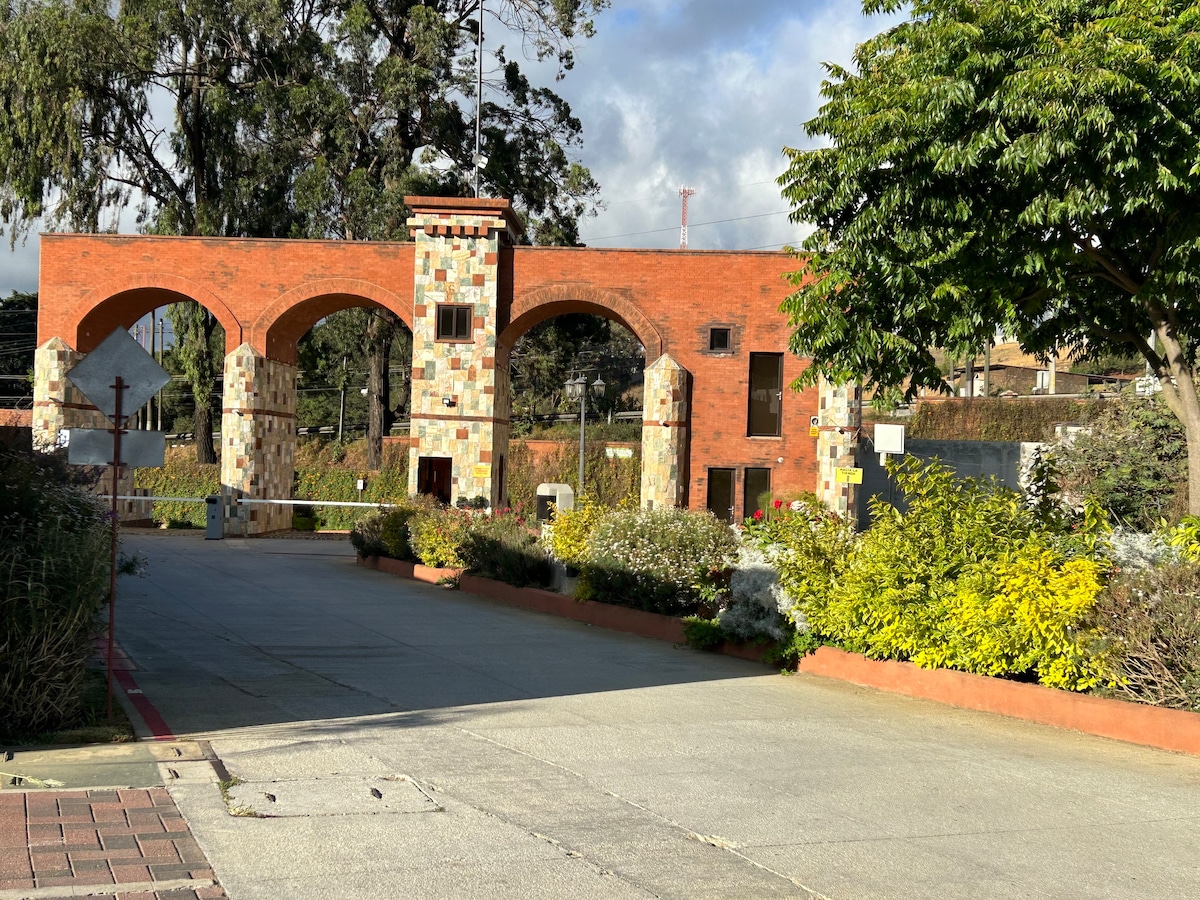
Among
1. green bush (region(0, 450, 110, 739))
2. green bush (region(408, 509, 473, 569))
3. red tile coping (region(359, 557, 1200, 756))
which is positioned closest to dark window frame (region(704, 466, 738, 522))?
green bush (region(408, 509, 473, 569))

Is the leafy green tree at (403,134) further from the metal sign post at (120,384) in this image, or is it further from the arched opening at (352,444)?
the metal sign post at (120,384)

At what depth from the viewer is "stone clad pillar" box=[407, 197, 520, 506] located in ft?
101

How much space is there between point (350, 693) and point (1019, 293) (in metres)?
9.32

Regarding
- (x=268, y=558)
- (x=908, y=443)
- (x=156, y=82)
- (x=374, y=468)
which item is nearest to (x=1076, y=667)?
(x=268, y=558)

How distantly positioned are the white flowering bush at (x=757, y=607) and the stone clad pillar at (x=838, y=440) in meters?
16.9

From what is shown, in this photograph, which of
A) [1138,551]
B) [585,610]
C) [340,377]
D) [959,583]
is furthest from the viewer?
[340,377]

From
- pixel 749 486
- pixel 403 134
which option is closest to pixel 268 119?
pixel 403 134

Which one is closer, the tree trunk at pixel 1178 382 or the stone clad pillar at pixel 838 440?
the tree trunk at pixel 1178 382

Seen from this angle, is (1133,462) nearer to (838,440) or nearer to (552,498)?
(838,440)

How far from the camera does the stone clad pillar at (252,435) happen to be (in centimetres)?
3195

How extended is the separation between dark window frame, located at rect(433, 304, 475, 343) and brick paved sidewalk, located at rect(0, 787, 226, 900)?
24.4 m

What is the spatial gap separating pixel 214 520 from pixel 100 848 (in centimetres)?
2711

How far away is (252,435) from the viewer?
3250 cm

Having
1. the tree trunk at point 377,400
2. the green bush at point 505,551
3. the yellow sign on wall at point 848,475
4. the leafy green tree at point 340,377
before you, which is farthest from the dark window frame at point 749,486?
the leafy green tree at point 340,377
